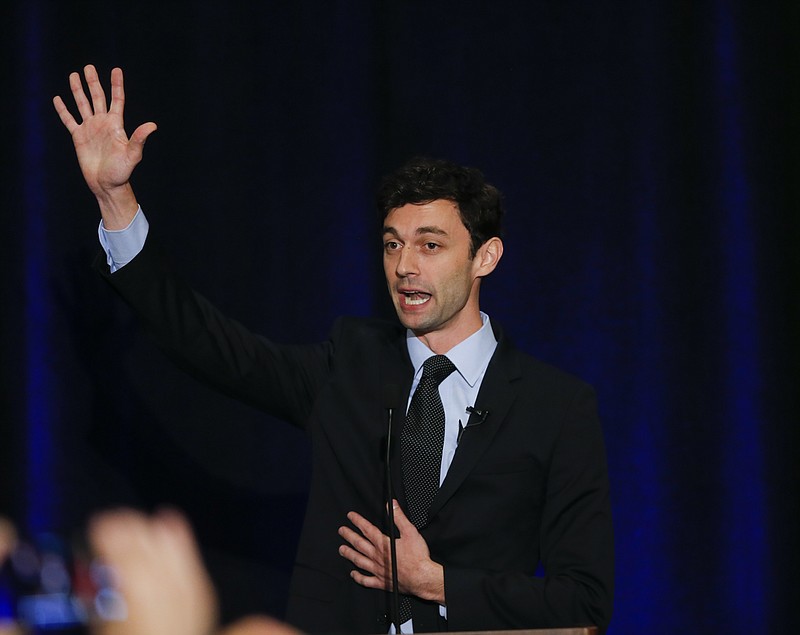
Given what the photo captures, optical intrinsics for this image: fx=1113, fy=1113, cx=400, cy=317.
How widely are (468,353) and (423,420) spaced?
0.56 feet

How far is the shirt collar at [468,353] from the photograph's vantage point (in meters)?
2.14

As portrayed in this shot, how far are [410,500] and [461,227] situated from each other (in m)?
0.55

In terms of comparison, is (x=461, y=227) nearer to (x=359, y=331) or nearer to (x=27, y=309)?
(x=359, y=331)

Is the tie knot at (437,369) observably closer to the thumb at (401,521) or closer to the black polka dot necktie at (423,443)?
the black polka dot necktie at (423,443)

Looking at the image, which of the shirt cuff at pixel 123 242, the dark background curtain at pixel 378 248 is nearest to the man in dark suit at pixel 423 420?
the shirt cuff at pixel 123 242

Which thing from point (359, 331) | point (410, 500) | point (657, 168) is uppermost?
point (657, 168)

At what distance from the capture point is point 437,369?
2.12 metres

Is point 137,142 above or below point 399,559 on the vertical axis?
above

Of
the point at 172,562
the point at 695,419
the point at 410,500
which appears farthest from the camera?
the point at 695,419

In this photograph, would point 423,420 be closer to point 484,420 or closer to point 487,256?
point 484,420

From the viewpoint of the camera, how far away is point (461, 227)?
2193mm

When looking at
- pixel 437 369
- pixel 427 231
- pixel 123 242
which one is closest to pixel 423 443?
pixel 437 369

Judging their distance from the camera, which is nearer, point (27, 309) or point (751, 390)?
point (27, 309)

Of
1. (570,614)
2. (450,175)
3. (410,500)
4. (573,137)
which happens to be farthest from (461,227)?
(573,137)
